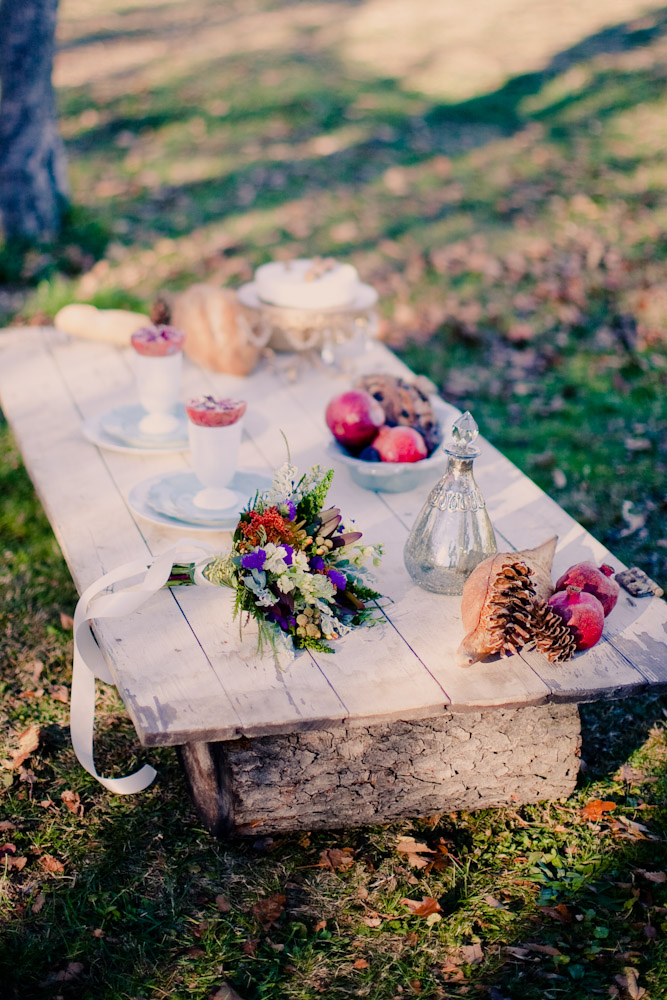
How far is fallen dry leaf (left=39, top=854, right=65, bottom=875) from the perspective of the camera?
2465mm

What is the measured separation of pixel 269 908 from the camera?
2.37 meters

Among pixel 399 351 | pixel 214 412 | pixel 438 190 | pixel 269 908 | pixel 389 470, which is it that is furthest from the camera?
pixel 438 190

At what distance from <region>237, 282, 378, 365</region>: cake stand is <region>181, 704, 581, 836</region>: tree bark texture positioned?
6.00 ft

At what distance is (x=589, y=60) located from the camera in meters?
10.1

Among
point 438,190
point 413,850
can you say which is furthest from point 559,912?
point 438,190

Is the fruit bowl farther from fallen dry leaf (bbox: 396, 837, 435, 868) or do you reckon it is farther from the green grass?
fallen dry leaf (bbox: 396, 837, 435, 868)

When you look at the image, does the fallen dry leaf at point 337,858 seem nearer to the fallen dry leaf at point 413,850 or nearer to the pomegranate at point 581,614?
the fallen dry leaf at point 413,850

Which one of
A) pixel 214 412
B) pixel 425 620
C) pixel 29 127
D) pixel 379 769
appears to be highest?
pixel 29 127

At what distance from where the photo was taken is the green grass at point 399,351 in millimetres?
2289

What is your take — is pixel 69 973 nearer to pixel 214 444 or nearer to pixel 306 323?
pixel 214 444

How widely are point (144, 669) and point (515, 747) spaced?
992 millimetres

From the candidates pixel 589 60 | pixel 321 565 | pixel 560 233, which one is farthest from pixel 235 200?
pixel 321 565

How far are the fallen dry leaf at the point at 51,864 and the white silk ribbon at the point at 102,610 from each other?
221 millimetres

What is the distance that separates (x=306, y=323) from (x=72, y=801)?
2.00 meters
